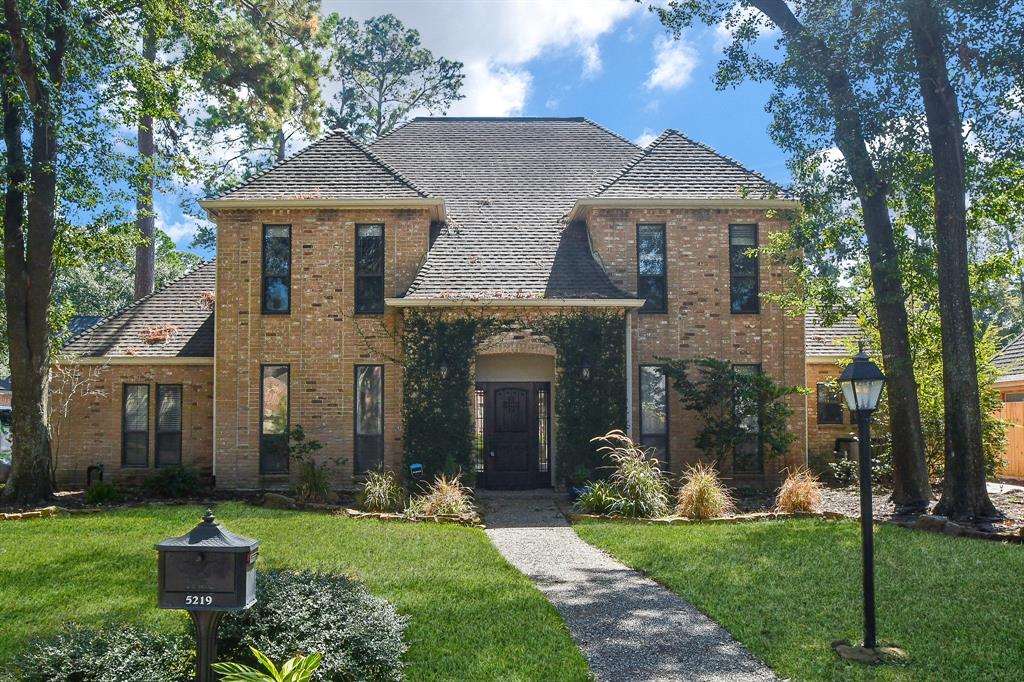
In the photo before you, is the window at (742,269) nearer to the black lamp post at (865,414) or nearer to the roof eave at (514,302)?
the roof eave at (514,302)

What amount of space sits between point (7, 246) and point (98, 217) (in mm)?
1765

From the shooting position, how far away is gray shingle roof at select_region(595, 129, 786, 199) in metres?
16.2

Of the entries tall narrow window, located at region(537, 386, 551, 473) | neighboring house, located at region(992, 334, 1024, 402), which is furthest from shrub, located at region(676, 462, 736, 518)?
neighboring house, located at region(992, 334, 1024, 402)

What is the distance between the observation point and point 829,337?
1861 cm

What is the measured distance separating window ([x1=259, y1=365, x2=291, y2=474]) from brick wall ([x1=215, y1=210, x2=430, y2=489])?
128 millimetres

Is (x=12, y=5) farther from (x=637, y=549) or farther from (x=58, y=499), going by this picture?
(x=637, y=549)

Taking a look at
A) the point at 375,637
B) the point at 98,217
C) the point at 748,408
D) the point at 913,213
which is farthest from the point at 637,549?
the point at 98,217

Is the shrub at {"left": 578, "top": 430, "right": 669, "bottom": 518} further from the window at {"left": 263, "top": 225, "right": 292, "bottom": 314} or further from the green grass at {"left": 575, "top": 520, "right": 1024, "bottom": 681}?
the window at {"left": 263, "top": 225, "right": 292, "bottom": 314}

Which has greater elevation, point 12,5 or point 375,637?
point 12,5

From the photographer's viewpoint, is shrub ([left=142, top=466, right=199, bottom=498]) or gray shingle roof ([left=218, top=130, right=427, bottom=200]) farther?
gray shingle roof ([left=218, top=130, right=427, bottom=200])

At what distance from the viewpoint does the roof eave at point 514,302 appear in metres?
14.8

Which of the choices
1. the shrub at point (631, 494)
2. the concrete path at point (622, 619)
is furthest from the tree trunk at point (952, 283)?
the concrete path at point (622, 619)

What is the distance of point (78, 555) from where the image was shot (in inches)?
363

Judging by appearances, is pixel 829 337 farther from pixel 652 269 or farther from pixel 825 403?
pixel 652 269
